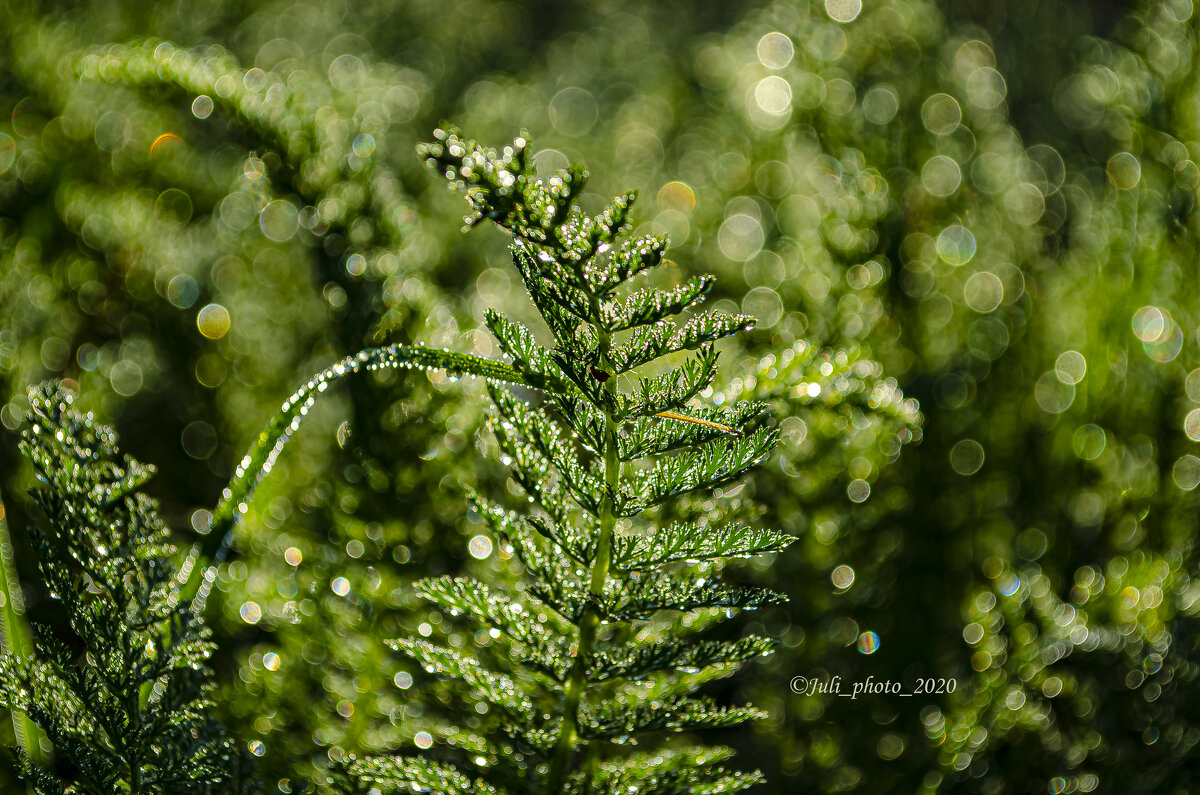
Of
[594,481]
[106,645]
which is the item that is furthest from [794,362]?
[106,645]

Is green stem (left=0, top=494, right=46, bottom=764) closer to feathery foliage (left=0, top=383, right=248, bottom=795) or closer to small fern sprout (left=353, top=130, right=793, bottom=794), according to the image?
feathery foliage (left=0, top=383, right=248, bottom=795)

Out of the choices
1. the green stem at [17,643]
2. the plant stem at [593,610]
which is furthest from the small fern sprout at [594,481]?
the green stem at [17,643]

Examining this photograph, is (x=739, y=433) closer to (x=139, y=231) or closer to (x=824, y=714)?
(x=824, y=714)

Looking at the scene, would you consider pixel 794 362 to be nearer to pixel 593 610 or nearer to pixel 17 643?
pixel 593 610

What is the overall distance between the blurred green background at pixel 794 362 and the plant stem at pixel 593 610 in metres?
0.09

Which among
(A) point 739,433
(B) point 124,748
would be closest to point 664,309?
(A) point 739,433

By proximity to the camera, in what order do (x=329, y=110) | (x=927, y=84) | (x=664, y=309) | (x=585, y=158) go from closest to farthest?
(x=664, y=309)
(x=329, y=110)
(x=927, y=84)
(x=585, y=158)

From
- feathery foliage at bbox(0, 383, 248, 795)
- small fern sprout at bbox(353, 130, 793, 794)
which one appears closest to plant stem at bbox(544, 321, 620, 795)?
small fern sprout at bbox(353, 130, 793, 794)

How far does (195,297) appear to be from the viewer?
25.5 inches

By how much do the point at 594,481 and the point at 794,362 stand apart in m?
0.12

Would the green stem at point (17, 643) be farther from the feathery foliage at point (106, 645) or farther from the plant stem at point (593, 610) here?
the plant stem at point (593, 610)

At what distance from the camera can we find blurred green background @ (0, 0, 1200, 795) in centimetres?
37

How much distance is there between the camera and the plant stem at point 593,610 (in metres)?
0.24

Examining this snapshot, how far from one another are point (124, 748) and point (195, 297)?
0.44 m
